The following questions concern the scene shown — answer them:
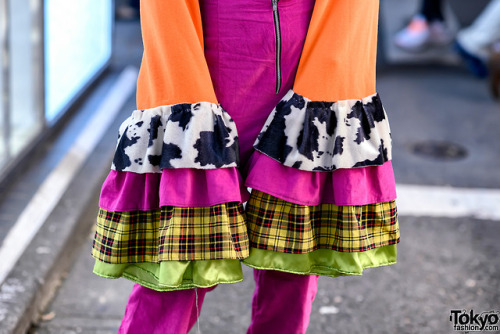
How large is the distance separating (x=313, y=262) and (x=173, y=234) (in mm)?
389

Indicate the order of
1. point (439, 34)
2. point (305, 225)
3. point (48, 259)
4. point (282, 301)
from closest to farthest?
point (305, 225), point (282, 301), point (48, 259), point (439, 34)

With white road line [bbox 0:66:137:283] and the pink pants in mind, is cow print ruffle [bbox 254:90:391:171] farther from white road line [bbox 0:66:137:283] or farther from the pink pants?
white road line [bbox 0:66:137:283]

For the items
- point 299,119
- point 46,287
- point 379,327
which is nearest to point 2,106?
point 46,287

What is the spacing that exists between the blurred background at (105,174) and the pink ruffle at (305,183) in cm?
127

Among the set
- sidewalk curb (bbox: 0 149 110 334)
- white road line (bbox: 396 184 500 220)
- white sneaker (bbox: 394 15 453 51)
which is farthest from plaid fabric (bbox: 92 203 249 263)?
white sneaker (bbox: 394 15 453 51)

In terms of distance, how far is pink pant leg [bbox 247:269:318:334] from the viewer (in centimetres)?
200

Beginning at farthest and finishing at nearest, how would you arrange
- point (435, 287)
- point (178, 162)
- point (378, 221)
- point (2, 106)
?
point (2, 106) → point (435, 287) → point (378, 221) → point (178, 162)

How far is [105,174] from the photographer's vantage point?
436 cm

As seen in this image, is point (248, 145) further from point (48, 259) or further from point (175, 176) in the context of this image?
point (48, 259)

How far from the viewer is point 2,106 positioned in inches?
153

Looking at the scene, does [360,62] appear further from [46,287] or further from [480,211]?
[480,211]

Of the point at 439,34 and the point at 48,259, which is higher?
the point at 439,34

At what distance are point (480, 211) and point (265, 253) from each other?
8.76 ft

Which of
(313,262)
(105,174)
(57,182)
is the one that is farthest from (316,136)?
(105,174)
